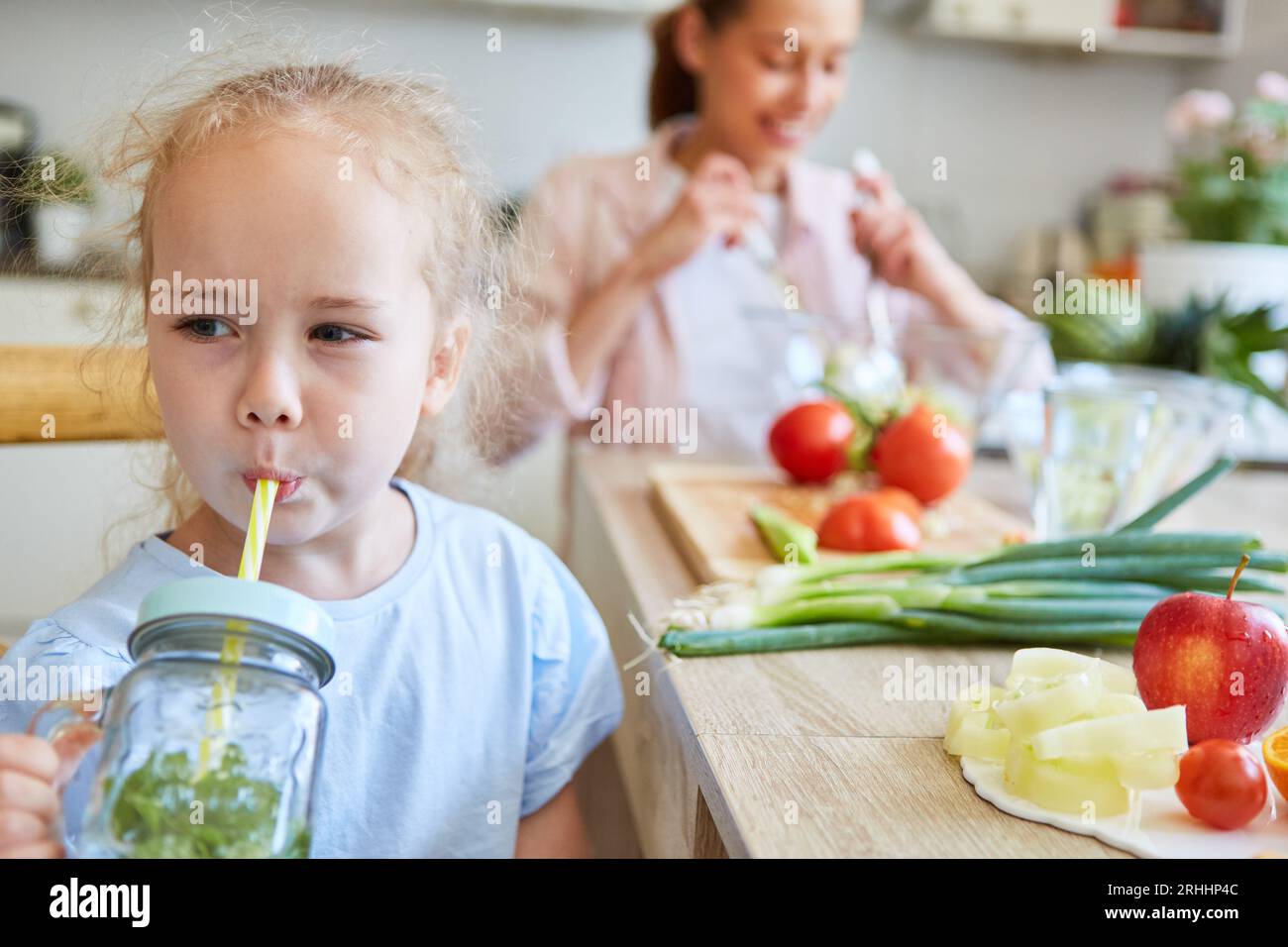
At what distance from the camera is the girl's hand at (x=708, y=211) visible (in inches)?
60.9

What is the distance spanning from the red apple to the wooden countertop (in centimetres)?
13

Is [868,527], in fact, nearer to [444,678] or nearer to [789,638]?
[789,638]

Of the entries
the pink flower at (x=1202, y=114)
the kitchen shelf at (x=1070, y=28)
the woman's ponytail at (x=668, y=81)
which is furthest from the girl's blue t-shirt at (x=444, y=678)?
the kitchen shelf at (x=1070, y=28)

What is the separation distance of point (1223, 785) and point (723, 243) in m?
1.36

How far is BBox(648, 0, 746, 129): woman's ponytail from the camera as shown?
195cm

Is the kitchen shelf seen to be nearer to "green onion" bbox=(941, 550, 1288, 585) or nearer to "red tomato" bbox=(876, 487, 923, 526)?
"red tomato" bbox=(876, 487, 923, 526)

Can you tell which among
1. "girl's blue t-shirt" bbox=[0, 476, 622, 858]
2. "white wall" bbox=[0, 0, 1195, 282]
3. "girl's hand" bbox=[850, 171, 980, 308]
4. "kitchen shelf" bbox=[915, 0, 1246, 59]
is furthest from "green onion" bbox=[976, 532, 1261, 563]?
"kitchen shelf" bbox=[915, 0, 1246, 59]

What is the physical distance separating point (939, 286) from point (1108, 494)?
2.03 ft

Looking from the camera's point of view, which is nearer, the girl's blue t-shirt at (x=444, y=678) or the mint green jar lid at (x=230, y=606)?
the mint green jar lid at (x=230, y=606)

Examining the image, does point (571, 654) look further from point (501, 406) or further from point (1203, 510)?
point (1203, 510)

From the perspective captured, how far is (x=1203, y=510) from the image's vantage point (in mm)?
1509

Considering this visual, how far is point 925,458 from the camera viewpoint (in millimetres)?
1327

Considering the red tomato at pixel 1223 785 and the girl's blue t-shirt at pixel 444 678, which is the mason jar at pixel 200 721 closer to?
the girl's blue t-shirt at pixel 444 678
